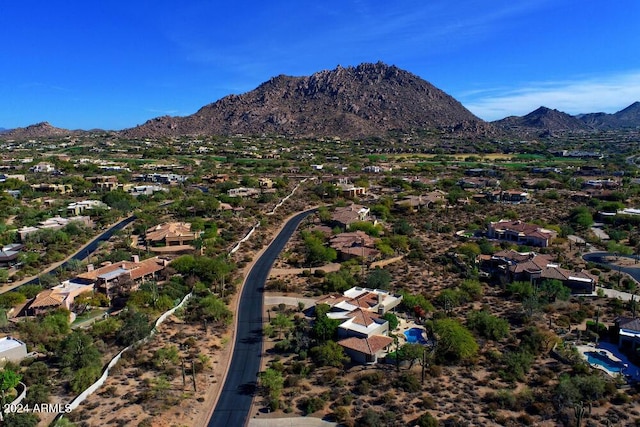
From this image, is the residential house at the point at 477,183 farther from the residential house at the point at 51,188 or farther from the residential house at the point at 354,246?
the residential house at the point at 51,188

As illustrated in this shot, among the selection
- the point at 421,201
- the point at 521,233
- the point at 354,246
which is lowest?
the point at 521,233

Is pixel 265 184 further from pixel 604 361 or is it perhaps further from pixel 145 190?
pixel 604 361

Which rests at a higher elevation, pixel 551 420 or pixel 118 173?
pixel 118 173

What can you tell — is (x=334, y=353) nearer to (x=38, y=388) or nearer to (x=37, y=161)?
(x=38, y=388)

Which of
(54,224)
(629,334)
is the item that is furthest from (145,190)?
(629,334)

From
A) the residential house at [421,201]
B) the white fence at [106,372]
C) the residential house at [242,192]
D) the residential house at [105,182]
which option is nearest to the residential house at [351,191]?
the residential house at [421,201]

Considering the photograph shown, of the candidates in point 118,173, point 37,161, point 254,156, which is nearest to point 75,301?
point 118,173

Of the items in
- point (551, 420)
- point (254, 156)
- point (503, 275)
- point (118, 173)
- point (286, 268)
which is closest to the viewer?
point (551, 420)
